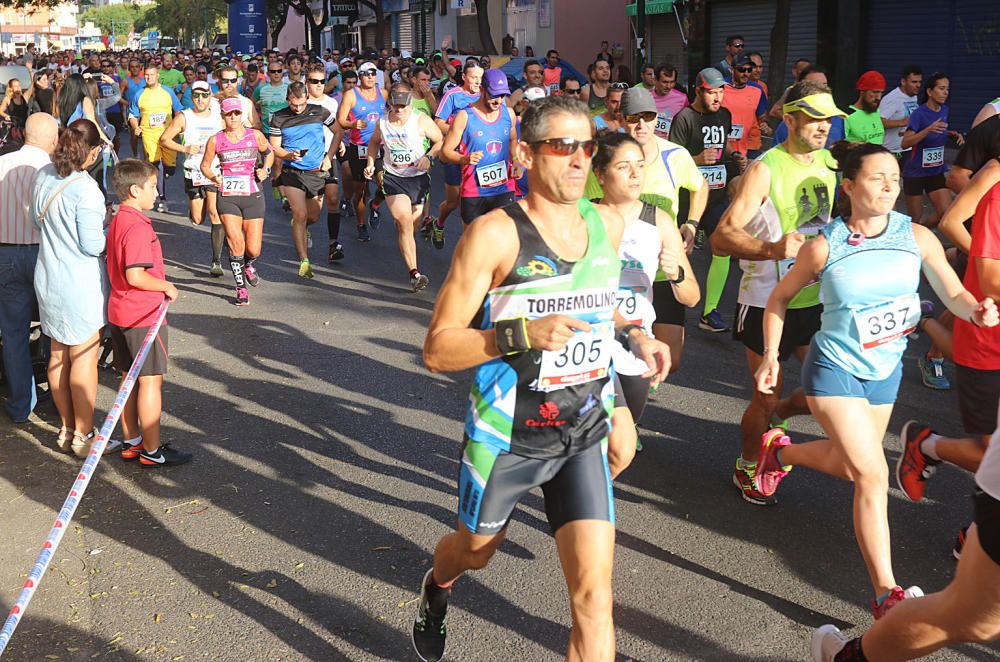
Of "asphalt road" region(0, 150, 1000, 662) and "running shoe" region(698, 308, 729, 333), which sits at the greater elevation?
"running shoe" region(698, 308, 729, 333)

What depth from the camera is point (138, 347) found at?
589 cm

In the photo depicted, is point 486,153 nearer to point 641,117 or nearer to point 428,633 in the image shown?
point 641,117

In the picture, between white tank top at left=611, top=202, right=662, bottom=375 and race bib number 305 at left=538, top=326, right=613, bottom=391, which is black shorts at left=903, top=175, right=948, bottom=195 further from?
race bib number 305 at left=538, top=326, right=613, bottom=391

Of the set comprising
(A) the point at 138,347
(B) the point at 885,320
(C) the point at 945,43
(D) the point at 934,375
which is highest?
(C) the point at 945,43

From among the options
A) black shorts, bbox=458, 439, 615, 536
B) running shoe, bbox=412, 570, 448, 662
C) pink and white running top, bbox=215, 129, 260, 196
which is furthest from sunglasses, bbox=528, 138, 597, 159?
pink and white running top, bbox=215, 129, 260, 196

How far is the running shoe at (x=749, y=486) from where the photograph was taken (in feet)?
17.6

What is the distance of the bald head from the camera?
655cm

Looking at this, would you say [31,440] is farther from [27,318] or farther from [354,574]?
[354,574]

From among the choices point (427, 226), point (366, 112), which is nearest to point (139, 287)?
point (427, 226)

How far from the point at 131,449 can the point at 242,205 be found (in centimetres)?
452

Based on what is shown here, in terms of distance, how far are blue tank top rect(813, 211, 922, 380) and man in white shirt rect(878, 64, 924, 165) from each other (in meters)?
7.50

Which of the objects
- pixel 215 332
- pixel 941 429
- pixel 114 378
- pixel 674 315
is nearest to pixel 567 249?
pixel 674 315

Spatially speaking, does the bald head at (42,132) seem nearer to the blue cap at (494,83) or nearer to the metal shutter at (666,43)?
the blue cap at (494,83)

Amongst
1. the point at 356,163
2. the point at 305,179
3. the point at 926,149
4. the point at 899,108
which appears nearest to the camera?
the point at 926,149
